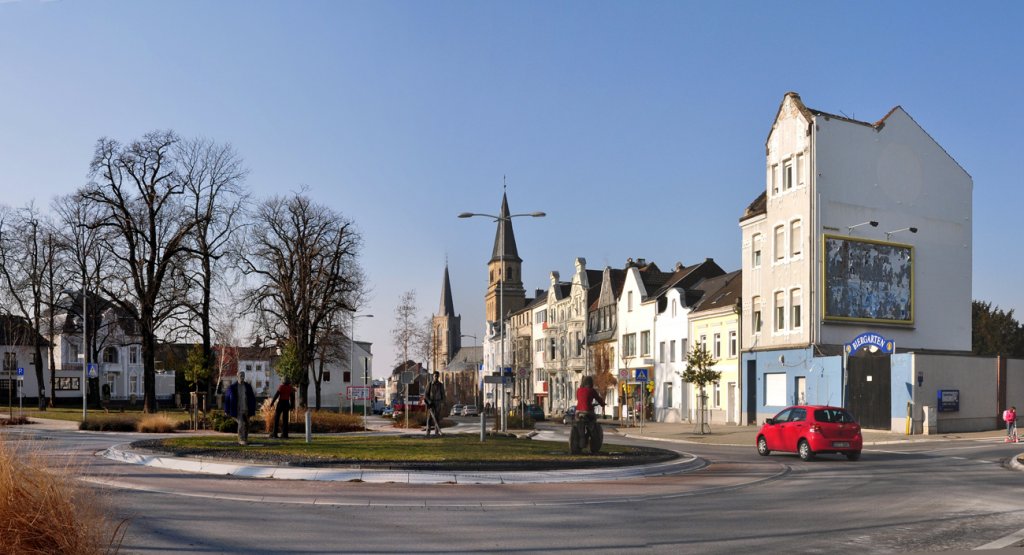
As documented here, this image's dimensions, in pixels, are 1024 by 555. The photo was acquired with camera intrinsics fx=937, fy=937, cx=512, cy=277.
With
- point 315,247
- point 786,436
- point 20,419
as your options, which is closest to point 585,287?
point 315,247

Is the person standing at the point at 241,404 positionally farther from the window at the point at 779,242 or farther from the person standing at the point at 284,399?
the window at the point at 779,242

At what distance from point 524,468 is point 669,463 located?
4.37 meters

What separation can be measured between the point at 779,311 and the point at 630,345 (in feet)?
75.8

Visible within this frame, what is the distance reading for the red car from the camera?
24.2m

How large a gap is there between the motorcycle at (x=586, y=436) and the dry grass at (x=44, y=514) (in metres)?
14.4

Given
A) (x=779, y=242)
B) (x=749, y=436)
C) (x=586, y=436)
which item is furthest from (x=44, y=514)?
(x=779, y=242)

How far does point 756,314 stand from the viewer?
5159 centimetres

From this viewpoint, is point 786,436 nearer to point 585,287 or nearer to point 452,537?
point 452,537

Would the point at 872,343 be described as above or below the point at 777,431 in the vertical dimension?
above

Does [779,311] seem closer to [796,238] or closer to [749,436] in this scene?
[796,238]

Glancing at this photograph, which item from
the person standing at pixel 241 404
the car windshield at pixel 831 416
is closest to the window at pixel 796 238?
the car windshield at pixel 831 416

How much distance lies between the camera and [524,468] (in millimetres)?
18562

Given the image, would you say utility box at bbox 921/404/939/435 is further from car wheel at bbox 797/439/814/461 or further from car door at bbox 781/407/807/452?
car wheel at bbox 797/439/814/461

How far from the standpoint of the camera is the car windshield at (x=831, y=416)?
965 inches
